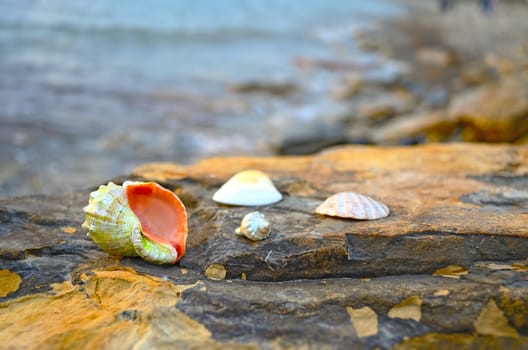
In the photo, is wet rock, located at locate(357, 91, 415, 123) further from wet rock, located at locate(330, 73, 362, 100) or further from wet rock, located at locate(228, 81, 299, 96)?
wet rock, located at locate(228, 81, 299, 96)

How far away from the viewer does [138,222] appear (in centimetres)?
212

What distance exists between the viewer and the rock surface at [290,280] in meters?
1.74

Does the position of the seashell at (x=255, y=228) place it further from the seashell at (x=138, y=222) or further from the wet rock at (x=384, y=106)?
the wet rock at (x=384, y=106)

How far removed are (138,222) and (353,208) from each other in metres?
0.99

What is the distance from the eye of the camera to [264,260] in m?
2.12

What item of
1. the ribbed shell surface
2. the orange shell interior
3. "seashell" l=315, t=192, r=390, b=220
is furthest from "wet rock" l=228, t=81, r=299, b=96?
the ribbed shell surface

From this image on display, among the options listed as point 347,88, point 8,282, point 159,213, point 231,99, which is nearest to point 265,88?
point 231,99

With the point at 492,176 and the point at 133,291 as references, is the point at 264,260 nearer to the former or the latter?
the point at 133,291

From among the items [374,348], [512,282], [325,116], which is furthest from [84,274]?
[325,116]

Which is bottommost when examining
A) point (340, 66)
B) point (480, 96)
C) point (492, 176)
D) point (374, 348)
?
point (374, 348)

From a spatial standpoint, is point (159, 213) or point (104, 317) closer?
point (104, 317)

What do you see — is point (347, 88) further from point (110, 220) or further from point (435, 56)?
point (110, 220)

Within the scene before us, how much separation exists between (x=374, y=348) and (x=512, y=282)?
0.63 metres

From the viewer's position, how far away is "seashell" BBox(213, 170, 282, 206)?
2725mm
